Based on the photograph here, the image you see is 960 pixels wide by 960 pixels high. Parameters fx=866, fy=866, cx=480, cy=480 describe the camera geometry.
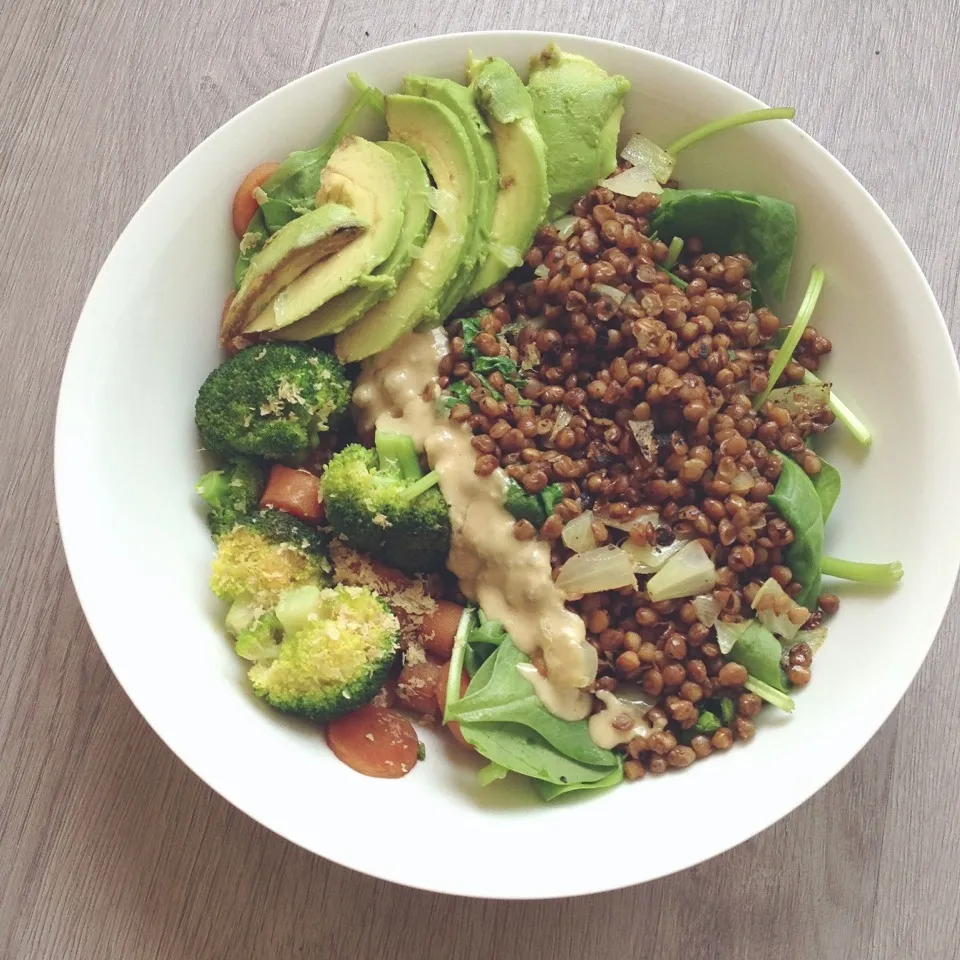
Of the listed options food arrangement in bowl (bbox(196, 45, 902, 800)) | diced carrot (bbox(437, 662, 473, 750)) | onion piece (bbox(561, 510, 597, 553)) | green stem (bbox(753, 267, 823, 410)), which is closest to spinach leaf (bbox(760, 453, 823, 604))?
food arrangement in bowl (bbox(196, 45, 902, 800))

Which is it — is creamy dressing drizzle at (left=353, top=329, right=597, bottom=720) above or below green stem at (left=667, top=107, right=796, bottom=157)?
below

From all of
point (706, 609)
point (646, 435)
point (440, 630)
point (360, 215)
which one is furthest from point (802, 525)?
point (360, 215)

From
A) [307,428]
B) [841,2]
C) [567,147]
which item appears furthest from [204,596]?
[841,2]

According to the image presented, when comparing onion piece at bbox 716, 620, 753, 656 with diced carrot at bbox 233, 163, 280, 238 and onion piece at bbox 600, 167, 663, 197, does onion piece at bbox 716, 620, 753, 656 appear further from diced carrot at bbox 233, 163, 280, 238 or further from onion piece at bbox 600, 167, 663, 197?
diced carrot at bbox 233, 163, 280, 238

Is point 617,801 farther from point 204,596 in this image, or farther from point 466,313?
point 466,313

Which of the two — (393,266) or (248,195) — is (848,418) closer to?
(393,266)
